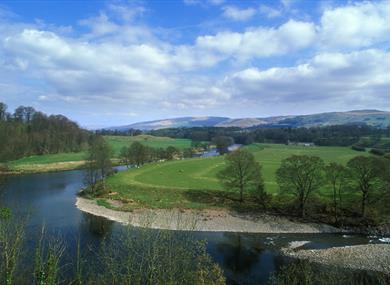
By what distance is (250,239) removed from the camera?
43.3 m

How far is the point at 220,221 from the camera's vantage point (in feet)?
165

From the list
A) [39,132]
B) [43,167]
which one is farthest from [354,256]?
[39,132]

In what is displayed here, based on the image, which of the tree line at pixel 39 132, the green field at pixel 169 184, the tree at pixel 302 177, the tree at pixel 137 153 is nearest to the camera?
the tree at pixel 302 177

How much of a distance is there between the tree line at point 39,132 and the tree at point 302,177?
9515cm

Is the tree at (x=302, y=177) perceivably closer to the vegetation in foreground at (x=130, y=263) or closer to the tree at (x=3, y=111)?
the vegetation in foreground at (x=130, y=263)

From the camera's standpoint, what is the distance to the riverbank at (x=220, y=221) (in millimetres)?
47000

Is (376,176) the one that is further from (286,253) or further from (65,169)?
(65,169)

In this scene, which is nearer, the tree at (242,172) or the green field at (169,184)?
the tree at (242,172)

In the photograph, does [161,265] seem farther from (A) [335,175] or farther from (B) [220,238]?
(A) [335,175]

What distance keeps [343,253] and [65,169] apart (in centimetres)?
9518

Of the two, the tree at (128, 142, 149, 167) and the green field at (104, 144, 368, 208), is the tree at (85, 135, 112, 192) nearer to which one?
the green field at (104, 144, 368, 208)

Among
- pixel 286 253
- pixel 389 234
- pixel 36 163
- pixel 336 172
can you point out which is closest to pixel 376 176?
pixel 336 172

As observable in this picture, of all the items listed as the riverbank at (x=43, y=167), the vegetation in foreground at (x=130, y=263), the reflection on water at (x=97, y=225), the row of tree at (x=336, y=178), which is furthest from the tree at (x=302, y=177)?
the riverbank at (x=43, y=167)

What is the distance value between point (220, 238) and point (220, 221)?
6855 mm
